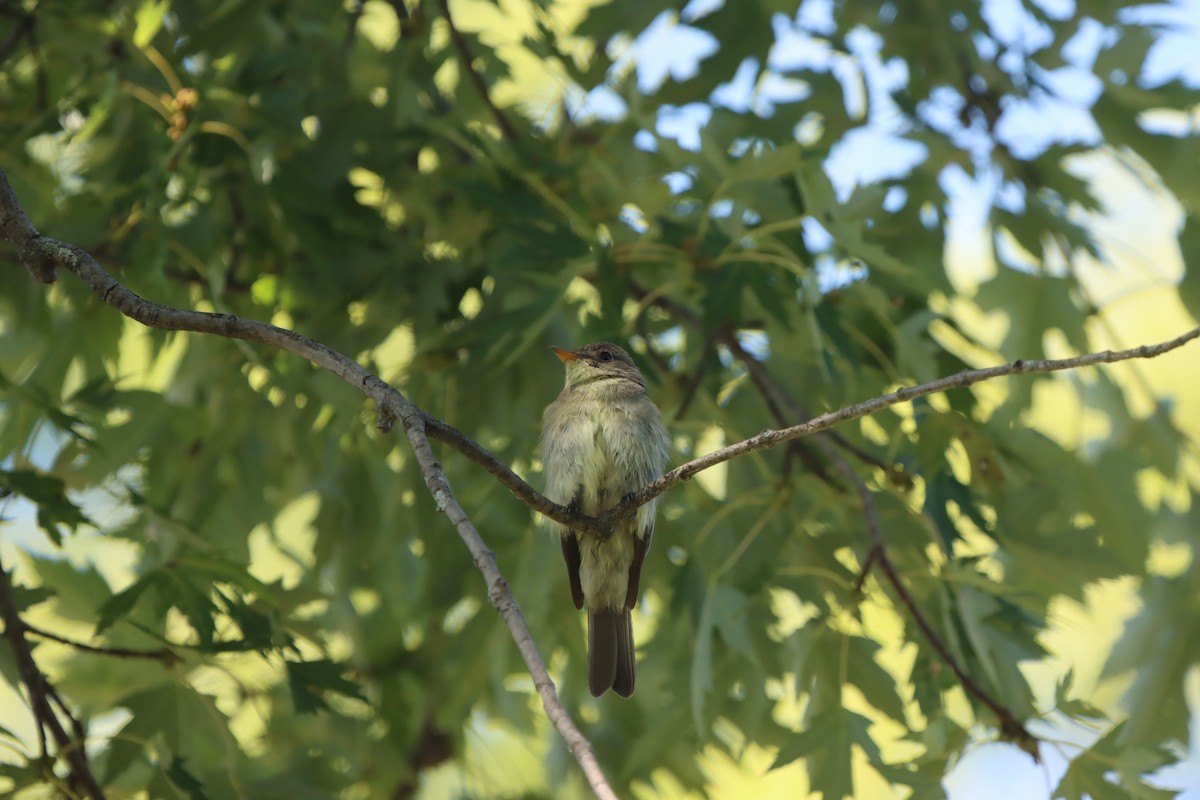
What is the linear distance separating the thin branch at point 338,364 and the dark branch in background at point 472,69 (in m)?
2.27

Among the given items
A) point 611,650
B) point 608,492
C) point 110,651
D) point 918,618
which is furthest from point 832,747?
point 110,651

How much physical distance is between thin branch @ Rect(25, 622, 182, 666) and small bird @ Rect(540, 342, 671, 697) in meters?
1.41

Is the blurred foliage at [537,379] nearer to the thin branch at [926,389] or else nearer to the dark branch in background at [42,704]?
the dark branch in background at [42,704]

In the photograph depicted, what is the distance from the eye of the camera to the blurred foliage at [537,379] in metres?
4.30

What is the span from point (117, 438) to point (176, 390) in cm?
38

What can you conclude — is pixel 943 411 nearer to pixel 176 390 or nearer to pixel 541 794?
pixel 176 390

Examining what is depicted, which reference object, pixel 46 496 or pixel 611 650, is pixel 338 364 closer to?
pixel 46 496

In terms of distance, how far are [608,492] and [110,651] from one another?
1.81 m

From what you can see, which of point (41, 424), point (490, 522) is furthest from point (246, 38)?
point (490, 522)

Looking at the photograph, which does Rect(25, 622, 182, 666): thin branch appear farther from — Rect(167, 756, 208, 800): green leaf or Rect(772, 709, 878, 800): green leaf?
Rect(772, 709, 878, 800): green leaf

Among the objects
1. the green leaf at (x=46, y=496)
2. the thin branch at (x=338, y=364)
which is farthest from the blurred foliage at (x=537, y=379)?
the thin branch at (x=338, y=364)

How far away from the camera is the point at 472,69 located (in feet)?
17.0

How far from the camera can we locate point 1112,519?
5953 mm

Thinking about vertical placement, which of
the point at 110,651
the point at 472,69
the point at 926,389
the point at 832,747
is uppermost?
the point at 472,69
